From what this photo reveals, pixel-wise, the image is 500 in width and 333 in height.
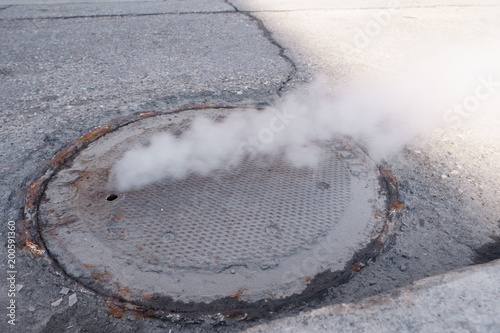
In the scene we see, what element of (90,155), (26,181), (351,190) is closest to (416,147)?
(351,190)

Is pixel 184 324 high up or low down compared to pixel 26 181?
up

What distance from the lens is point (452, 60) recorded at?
3.06m

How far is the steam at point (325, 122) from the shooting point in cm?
182

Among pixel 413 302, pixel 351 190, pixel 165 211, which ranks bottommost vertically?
pixel 165 211

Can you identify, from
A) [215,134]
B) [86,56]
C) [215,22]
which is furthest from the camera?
[215,22]

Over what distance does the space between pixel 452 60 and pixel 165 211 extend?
105 inches

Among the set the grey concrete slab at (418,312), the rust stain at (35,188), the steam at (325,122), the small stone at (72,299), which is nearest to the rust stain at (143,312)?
the small stone at (72,299)

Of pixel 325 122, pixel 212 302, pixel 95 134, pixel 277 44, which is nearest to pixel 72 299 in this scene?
pixel 212 302

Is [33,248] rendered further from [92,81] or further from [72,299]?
[92,81]

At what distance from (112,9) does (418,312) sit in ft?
14.3

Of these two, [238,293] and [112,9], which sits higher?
[238,293]

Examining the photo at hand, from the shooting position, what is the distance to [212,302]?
4.01ft

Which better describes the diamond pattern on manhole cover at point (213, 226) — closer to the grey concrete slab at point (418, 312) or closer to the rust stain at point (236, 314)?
the rust stain at point (236, 314)

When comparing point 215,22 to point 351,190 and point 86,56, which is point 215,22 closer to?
point 86,56
